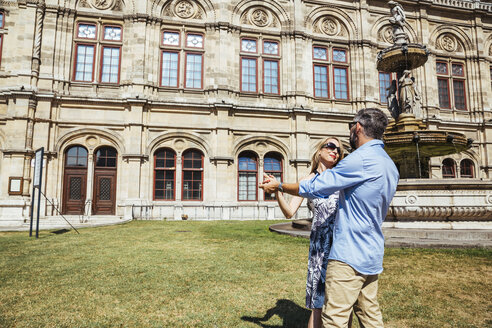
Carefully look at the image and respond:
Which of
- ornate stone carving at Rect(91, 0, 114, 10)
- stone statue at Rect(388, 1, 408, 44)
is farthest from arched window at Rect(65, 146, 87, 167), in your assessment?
stone statue at Rect(388, 1, 408, 44)

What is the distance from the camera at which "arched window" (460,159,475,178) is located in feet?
71.7

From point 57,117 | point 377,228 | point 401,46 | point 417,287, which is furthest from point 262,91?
point 377,228

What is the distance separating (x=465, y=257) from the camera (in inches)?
213

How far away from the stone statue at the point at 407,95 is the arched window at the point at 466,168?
1547 centimetres

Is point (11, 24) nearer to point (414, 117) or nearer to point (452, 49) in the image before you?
point (414, 117)

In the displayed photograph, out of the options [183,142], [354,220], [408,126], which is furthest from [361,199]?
[183,142]

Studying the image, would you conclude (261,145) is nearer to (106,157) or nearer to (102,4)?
(106,157)

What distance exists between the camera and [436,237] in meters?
6.77

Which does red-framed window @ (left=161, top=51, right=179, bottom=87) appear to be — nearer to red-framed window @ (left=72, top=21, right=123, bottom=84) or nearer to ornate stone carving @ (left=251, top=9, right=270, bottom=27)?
red-framed window @ (left=72, top=21, right=123, bottom=84)

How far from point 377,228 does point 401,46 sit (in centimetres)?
980

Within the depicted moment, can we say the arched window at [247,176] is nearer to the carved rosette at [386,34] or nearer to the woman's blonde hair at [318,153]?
the carved rosette at [386,34]

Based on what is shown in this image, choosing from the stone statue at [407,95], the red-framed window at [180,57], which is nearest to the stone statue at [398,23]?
the stone statue at [407,95]

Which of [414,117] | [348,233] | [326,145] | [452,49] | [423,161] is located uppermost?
[452,49]

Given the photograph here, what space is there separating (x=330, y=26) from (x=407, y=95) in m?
12.5
